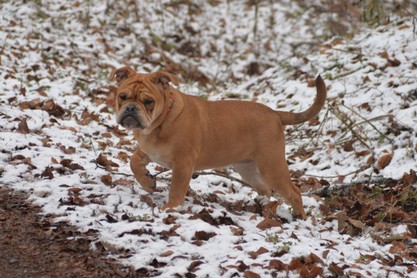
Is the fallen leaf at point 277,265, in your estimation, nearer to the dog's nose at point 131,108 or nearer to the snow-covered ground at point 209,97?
the snow-covered ground at point 209,97

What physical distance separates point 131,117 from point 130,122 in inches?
2.0

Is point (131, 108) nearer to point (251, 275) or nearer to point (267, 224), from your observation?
point (267, 224)

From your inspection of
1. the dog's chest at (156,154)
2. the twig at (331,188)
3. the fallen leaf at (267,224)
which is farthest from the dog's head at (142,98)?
the twig at (331,188)

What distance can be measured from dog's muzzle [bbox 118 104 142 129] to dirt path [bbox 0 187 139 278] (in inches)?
43.9

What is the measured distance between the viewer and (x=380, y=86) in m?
9.40

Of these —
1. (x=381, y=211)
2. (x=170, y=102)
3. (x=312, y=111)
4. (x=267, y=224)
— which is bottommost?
(x=381, y=211)

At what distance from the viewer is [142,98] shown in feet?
18.0

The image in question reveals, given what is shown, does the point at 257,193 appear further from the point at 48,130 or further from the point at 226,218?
the point at 48,130

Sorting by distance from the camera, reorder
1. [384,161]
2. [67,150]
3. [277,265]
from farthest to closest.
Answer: [384,161]
[67,150]
[277,265]

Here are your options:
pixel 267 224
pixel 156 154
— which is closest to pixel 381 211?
pixel 267 224

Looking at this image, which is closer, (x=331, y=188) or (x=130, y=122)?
(x=130, y=122)

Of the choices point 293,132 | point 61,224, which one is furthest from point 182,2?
point 61,224

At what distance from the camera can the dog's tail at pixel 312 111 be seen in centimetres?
622

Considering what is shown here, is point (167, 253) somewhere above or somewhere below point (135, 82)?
below
